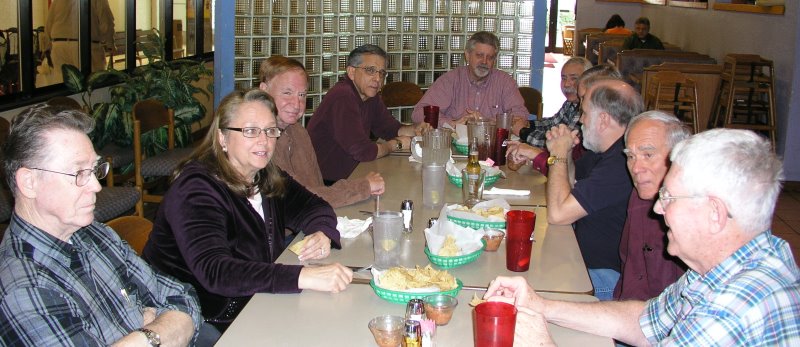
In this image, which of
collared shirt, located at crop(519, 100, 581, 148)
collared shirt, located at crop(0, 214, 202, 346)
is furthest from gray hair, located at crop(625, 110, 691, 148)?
collared shirt, located at crop(519, 100, 581, 148)

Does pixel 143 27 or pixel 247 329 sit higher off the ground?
pixel 143 27

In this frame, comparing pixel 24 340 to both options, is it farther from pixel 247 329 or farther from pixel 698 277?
pixel 698 277

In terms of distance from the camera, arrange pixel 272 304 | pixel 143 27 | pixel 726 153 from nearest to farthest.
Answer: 1. pixel 726 153
2. pixel 272 304
3. pixel 143 27

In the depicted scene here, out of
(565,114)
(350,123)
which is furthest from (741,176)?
(565,114)

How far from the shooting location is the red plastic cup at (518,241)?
8.11 feet

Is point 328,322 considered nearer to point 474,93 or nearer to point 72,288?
point 72,288

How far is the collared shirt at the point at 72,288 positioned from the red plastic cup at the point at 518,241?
3.14 feet

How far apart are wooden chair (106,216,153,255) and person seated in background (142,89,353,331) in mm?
28

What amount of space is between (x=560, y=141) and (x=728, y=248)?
1.59 meters

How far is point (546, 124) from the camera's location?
17.1 ft

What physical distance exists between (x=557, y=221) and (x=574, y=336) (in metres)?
1.02

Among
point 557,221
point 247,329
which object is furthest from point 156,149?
point 247,329

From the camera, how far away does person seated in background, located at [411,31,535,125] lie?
5.54 metres

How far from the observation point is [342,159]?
4523mm
